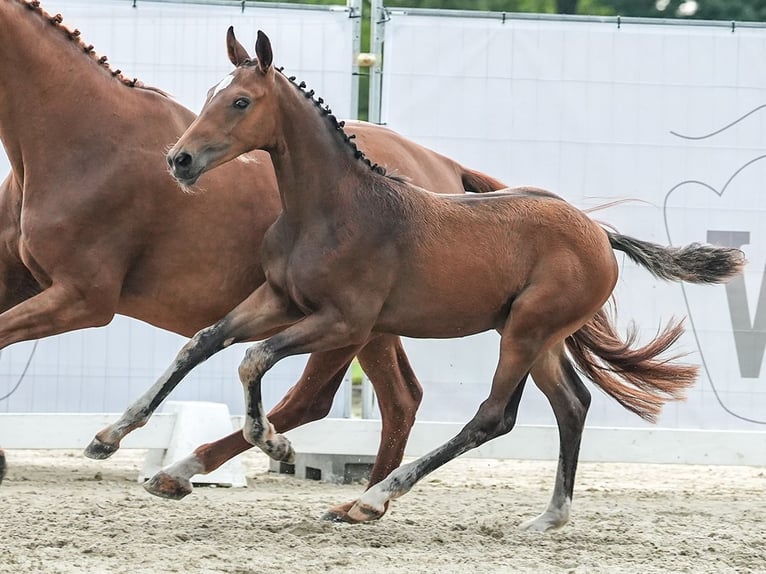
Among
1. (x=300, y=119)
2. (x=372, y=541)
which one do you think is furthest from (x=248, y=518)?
(x=300, y=119)

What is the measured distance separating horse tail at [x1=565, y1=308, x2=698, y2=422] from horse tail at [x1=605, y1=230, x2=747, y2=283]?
303 millimetres

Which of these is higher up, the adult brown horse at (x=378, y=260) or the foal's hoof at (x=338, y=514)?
the adult brown horse at (x=378, y=260)

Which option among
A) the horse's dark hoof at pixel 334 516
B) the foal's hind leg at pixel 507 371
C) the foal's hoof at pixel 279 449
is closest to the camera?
the foal's hoof at pixel 279 449

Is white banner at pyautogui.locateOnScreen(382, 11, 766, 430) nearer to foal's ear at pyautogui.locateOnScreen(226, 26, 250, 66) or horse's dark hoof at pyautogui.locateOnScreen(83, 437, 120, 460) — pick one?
foal's ear at pyautogui.locateOnScreen(226, 26, 250, 66)

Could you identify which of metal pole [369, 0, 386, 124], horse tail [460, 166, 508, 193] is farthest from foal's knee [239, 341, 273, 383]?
metal pole [369, 0, 386, 124]

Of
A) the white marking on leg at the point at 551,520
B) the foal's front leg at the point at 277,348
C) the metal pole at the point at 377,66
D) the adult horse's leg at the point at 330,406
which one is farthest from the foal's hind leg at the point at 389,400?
the metal pole at the point at 377,66

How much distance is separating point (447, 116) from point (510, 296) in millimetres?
2169

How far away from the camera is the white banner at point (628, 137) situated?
6426 mm

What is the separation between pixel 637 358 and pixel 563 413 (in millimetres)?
478

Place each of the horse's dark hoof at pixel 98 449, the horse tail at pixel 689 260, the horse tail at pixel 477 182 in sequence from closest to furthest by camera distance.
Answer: the horse's dark hoof at pixel 98 449, the horse tail at pixel 689 260, the horse tail at pixel 477 182

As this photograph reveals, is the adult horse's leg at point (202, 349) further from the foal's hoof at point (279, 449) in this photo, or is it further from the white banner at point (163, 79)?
the white banner at point (163, 79)

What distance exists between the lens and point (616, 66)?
654 cm

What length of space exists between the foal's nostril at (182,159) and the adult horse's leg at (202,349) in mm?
607

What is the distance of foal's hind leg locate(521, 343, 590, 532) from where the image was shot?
189 inches
